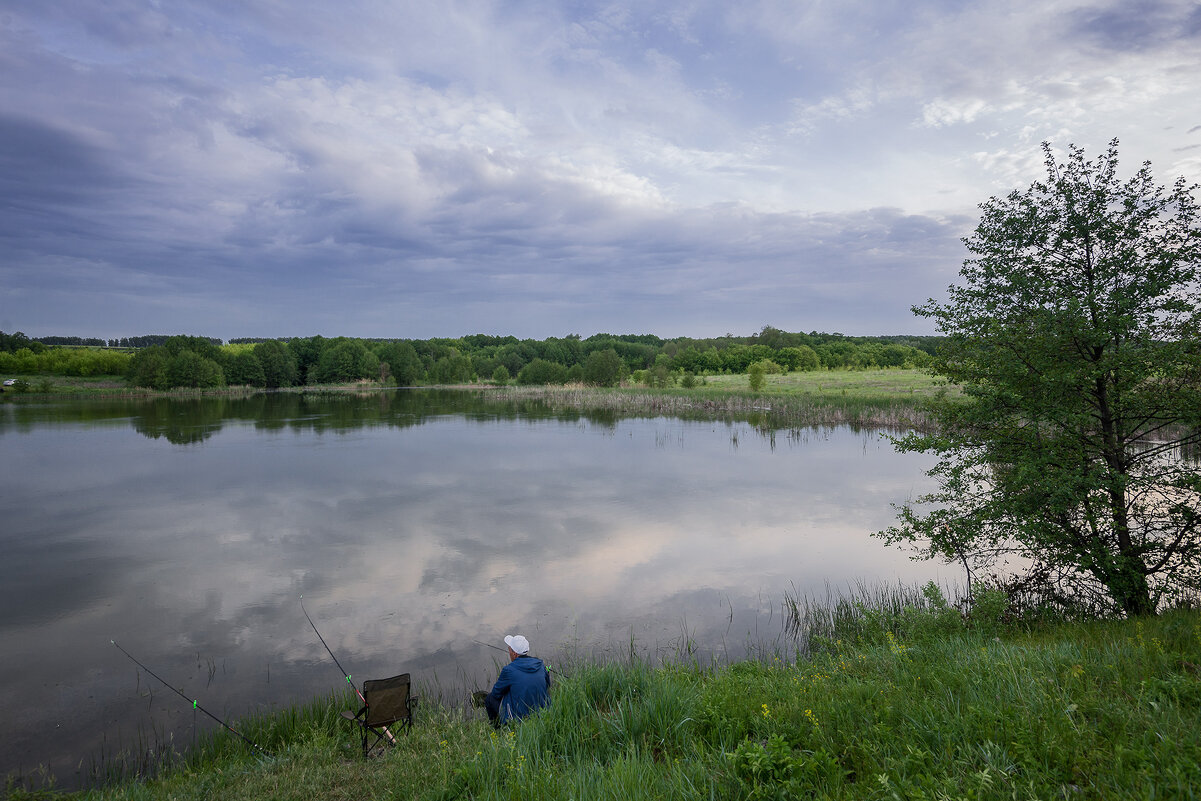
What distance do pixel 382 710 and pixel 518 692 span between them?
1.24 meters

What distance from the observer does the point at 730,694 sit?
4605 millimetres

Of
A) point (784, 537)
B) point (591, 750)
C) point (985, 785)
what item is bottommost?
point (784, 537)

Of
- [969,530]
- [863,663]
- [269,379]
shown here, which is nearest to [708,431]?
[969,530]

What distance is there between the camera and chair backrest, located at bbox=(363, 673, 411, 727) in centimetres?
526

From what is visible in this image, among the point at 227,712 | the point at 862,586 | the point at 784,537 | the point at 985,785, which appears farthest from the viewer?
the point at 784,537

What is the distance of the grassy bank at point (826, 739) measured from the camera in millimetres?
2928

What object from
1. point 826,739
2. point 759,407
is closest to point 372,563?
point 826,739

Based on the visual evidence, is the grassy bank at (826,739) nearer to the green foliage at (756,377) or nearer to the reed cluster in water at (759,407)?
the reed cluster in water at (759,407)

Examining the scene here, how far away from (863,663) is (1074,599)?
5.44 m

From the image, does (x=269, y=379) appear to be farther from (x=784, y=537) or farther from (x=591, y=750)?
(x=591, y=750)

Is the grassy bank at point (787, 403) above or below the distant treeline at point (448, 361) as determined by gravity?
below

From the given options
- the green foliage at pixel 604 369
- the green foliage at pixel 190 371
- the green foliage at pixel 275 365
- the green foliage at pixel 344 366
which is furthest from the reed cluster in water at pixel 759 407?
the green foliage at pixel 344 366

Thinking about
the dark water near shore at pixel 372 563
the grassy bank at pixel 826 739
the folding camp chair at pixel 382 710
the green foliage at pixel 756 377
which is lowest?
the dark water near shore at pixel 372 563

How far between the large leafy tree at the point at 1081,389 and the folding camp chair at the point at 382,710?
22.8 ft
